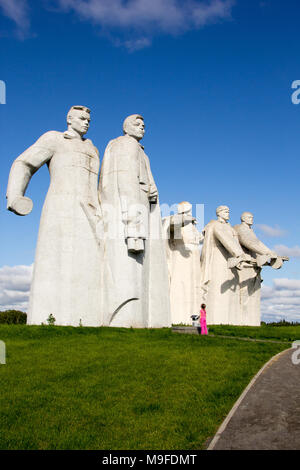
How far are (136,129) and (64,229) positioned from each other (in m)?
3.54

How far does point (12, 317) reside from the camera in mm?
15977

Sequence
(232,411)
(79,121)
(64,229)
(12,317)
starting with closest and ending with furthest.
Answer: (232,411) < (64,229) < (79,121) < (12,317)

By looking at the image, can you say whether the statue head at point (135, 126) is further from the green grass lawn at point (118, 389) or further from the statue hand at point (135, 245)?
the green grass lawn at point (118, 389)

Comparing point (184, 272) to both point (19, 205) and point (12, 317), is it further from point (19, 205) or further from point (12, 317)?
point (19, 205)

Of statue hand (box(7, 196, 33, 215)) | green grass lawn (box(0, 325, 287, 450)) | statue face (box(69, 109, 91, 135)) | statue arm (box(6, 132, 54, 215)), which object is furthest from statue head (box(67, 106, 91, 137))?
green grass lawn (box(0, 325, 287, 450))

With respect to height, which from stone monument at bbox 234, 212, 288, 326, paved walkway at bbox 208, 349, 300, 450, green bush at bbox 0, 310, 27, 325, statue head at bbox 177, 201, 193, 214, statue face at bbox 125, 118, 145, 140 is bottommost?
paved walkway at bbox 208, 349, 300, 450

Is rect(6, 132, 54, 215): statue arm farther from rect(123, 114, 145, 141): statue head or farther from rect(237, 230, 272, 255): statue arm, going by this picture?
rect(237, 230, 272, 255): statue arm

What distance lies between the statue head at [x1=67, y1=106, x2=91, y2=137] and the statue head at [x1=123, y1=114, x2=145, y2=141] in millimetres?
1171

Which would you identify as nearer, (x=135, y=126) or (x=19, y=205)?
(x=19, y=205)

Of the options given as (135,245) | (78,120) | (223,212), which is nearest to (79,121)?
(78,120)

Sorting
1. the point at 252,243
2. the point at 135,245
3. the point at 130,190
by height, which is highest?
the point at 130,190

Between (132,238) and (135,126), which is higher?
(135,126)

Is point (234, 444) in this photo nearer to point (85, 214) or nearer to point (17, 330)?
point (17, 330)

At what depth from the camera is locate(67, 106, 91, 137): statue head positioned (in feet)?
43.4
